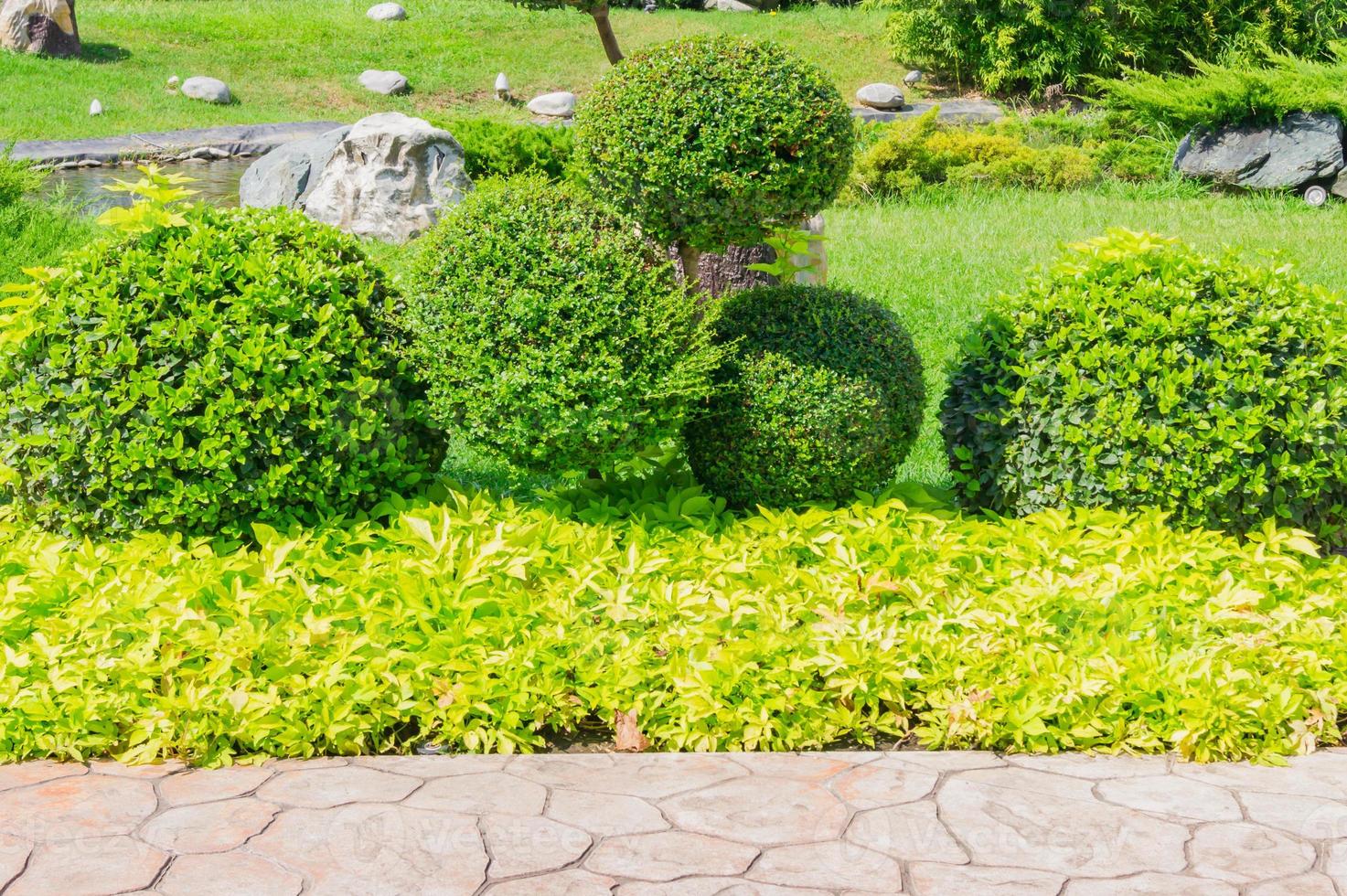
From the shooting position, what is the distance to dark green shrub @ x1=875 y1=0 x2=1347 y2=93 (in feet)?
65.0

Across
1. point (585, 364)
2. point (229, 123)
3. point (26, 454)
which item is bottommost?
point (229, 123)

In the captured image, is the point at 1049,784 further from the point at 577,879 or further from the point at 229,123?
the point at 229,123

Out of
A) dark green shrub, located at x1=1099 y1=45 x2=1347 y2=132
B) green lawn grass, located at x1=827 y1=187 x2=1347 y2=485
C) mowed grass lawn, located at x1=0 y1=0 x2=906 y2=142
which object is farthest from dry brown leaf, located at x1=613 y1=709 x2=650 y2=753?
mowed grass lawn, located at x1=0 y1=0 x2=906 y2=142

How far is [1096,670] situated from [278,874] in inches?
94.1

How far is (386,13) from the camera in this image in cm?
2505

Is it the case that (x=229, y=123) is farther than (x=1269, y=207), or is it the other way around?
(x=229, y=123)

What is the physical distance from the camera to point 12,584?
4.14 m

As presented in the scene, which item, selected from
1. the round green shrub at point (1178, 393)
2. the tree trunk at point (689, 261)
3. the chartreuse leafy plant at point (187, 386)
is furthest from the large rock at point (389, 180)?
the round green shrub at point (1178, 393)

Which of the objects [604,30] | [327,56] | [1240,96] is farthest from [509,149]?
[327,56]

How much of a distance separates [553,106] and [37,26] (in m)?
8.61

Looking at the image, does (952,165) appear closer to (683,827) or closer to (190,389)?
(190,389)

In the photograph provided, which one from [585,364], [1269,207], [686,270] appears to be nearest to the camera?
[585,364]

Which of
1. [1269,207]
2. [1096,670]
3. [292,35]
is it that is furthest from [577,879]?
[292,35]

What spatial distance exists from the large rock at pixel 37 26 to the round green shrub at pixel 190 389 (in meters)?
18.6
